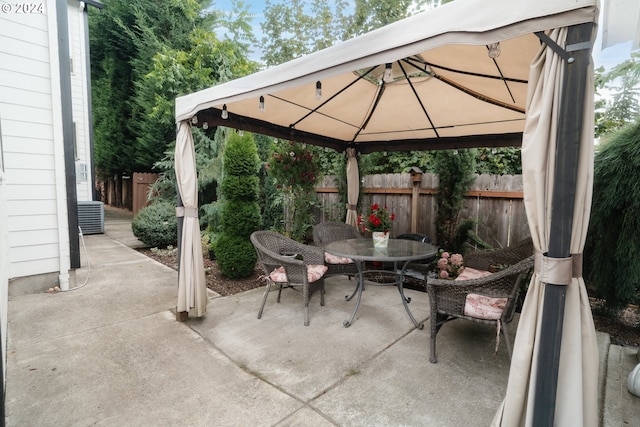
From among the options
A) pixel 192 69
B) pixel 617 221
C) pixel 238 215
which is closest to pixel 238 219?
pixel 238 215

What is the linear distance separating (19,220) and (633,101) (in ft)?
26.1

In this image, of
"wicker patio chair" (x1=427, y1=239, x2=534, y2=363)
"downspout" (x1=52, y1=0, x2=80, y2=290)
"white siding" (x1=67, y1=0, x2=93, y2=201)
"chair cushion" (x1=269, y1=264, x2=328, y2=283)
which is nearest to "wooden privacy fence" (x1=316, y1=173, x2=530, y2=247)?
"wicker patio chair" (x1=427, y1=239, x2=534, y2=363)

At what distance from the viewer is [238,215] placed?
4312mm

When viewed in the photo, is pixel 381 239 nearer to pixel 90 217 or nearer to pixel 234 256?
pixel 234 256

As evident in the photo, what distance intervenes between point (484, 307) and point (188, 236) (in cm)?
263

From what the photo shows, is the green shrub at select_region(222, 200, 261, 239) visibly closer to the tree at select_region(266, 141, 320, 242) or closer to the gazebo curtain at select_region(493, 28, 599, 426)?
the tree at select_region(266, 141, 320, 242)

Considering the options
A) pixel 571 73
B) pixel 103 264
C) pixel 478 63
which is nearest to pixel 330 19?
pixel 478 63

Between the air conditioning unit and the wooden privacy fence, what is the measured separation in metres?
5.50

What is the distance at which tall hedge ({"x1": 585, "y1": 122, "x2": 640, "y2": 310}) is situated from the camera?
8.85 feet

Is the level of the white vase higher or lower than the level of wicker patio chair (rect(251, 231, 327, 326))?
higher

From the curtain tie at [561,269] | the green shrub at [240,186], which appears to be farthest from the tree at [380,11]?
the curtain tie at [561,269]

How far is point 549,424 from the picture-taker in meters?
1.30

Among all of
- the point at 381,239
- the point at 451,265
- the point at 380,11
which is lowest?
the point at 451,265

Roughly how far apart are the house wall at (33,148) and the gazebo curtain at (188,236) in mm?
2132
